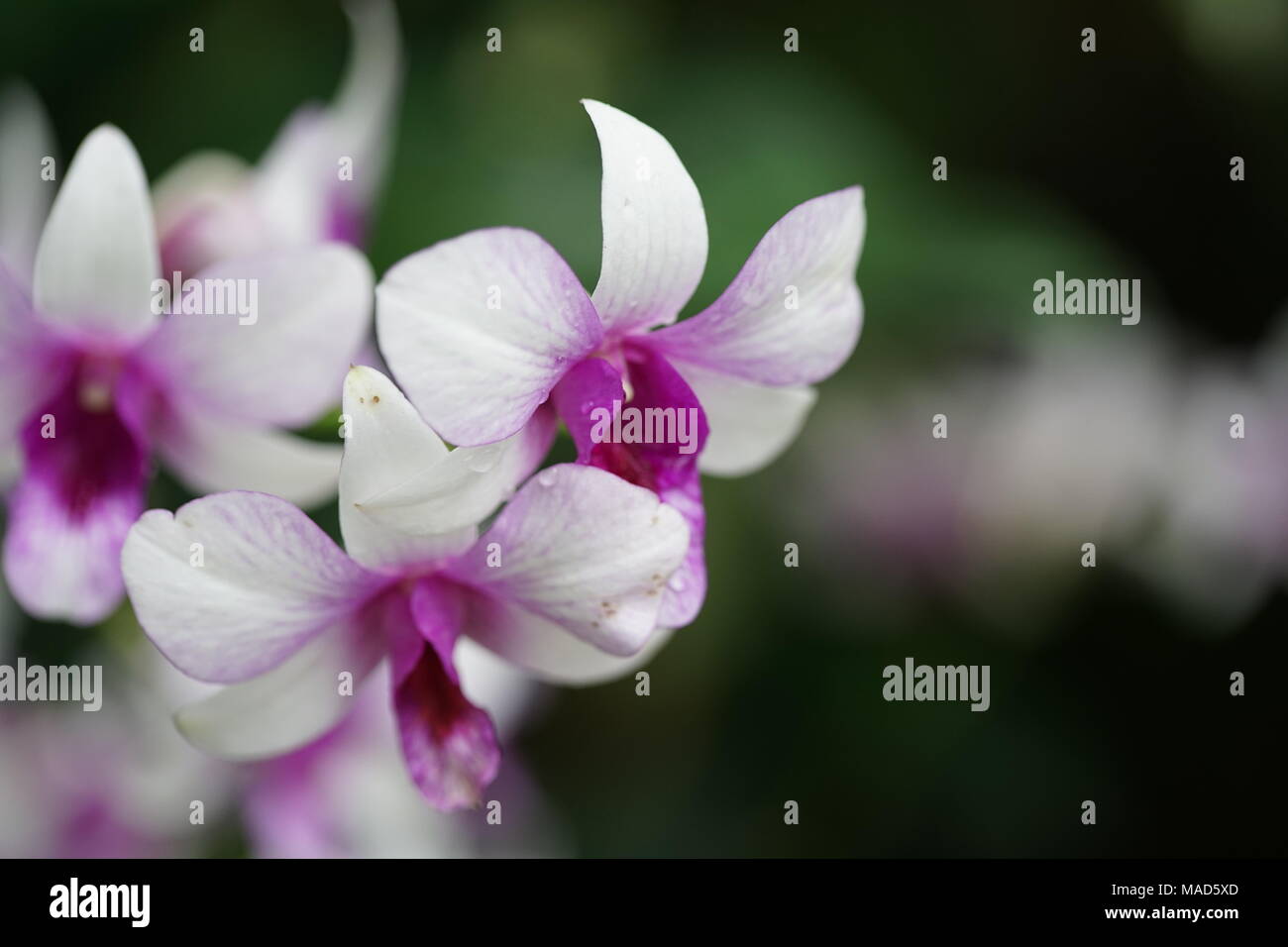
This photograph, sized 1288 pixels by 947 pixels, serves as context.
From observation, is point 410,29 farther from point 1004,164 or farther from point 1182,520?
point 1182,520

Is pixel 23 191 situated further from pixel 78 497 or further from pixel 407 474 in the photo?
pixel 407 474

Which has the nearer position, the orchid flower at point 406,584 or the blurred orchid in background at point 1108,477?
the orchid flower at point 406,584

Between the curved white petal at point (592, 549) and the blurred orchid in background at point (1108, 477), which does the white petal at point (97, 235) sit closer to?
the curved white petal at point (592, 549)

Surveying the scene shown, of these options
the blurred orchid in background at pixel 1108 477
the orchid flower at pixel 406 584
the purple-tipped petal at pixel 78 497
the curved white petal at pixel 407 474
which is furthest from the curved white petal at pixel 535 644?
the blurred orchid in background at pixel 1108 477

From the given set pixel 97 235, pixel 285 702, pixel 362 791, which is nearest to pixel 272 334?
pixel 97 235

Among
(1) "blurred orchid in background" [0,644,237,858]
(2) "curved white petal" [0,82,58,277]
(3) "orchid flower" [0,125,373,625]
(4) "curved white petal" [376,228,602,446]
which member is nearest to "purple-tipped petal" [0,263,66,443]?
(3) "orchid flower" [0,125,373,625]

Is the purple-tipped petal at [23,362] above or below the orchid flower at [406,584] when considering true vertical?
above

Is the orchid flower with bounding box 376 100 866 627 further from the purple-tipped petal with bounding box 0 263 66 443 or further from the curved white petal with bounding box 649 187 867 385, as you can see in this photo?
the purple-tipped petal with bounding box 0 263 66 443
